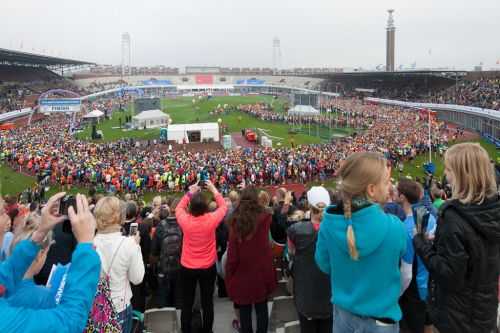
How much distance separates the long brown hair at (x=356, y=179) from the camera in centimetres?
258

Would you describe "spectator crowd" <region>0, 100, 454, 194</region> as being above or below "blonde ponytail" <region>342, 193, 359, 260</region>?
below

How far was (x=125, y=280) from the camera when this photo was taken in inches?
143

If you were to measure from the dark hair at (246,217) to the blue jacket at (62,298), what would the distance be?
206 cm

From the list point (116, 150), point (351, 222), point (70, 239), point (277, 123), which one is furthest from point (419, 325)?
point (277, 123)

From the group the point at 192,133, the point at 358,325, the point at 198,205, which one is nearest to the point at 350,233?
the point at 358,325

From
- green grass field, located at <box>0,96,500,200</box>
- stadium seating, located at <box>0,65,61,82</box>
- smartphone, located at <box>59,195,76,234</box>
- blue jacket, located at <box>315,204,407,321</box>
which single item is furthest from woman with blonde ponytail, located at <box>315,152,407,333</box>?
stadium seating, located at <box>0,65,61,82</box>

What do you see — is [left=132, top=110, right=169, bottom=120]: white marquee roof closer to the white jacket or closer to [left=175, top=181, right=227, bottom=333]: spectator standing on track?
[left=175, top=181, right=227, bottom=333]: spectator standing on track

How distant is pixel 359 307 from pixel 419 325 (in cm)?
157

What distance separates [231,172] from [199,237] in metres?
16.8

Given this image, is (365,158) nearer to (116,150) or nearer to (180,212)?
(180,212)

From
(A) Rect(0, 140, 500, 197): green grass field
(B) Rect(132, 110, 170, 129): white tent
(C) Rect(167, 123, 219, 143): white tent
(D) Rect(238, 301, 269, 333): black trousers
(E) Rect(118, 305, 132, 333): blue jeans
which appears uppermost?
(B) Rect(132, 110, 170, 129): white tent

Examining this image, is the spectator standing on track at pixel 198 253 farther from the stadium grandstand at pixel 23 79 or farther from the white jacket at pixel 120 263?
the stadium grandstand at pixel 23 79

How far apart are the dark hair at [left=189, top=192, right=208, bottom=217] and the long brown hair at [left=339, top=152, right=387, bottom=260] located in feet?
7.18

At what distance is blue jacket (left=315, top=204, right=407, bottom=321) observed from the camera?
2.57 metres
